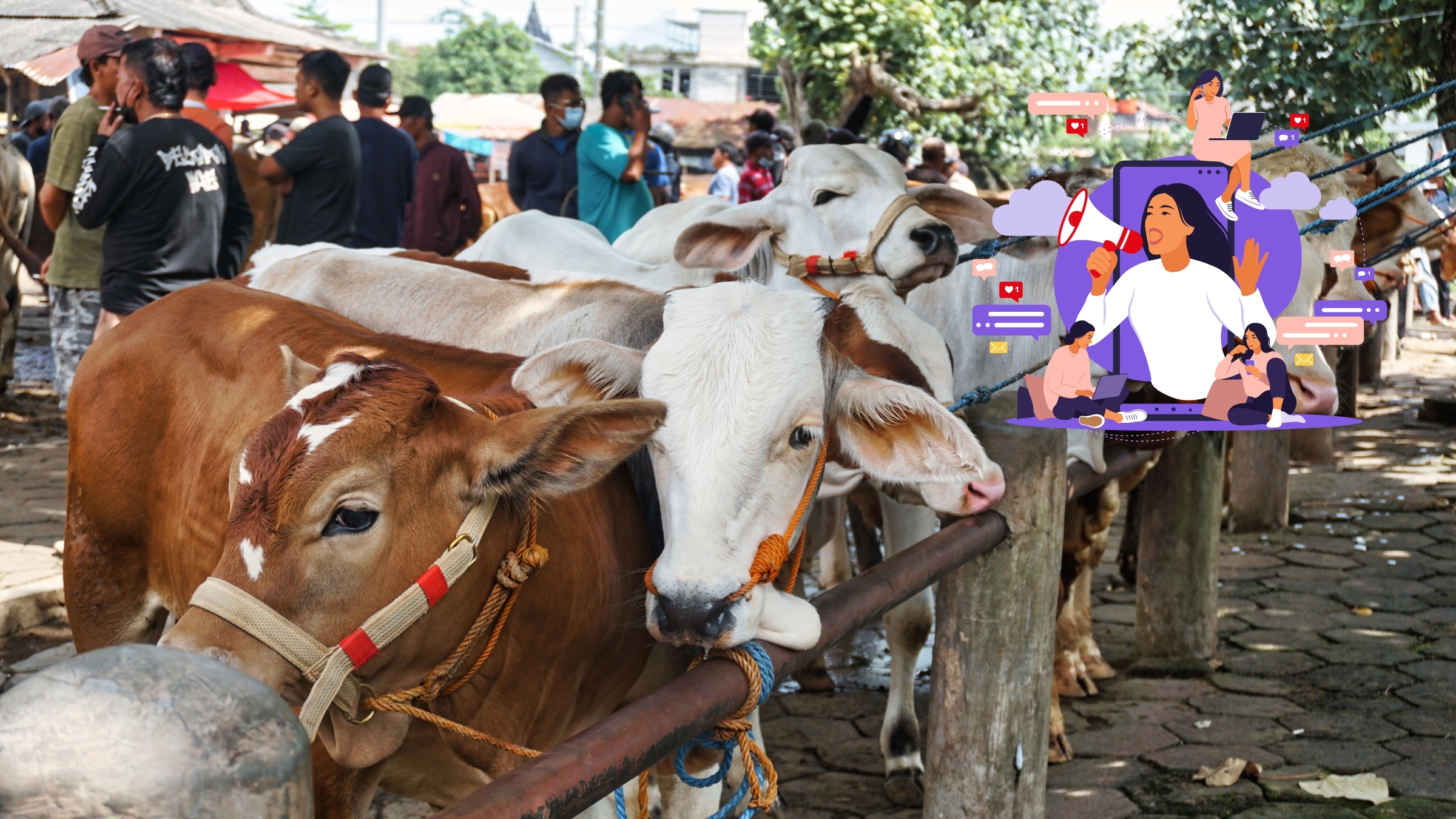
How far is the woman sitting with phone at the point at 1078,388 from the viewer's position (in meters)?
2.16

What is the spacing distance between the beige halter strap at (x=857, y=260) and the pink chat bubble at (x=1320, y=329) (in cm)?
130

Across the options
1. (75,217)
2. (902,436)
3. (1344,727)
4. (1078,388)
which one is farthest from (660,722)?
(75,217)

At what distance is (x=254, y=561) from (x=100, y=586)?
1518 mm

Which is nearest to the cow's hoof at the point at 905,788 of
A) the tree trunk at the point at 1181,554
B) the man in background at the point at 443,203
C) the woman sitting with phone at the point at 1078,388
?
the tree trunk at the point at 1181,554

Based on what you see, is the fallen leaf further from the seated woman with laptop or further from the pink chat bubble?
the seated woman with laptop

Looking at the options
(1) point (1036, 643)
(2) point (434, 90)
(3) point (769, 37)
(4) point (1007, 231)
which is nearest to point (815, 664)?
(1) point (1036, 643)

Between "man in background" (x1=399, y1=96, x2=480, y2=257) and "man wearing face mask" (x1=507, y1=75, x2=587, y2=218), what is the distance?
15.1 inches

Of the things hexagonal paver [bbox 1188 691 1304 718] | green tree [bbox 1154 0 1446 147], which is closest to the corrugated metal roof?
green tree [bbox 1154 0 1446 147]

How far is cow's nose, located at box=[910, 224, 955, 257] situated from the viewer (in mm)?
3203

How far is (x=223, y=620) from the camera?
1603mm

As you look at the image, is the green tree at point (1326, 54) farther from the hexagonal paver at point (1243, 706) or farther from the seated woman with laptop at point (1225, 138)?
the seated woman with laptop at point (1225, 138)

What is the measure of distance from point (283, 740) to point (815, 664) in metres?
3.73

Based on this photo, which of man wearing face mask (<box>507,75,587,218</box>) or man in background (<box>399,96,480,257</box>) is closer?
man in background (<box>399,96,480,257</box>)

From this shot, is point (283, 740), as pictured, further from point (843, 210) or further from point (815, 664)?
point (815, 664)
